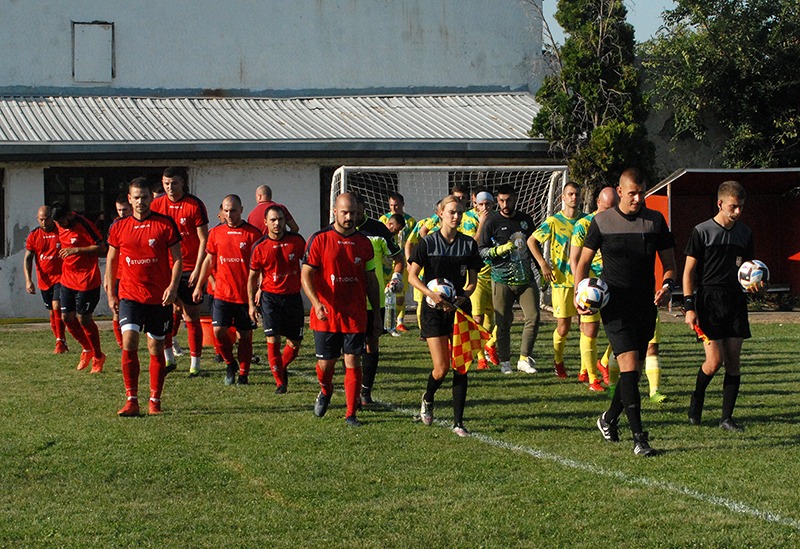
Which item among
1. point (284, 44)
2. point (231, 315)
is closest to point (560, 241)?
point (231, 315)

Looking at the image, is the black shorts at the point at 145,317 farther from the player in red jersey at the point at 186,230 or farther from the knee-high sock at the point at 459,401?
the knee-high sock at the point at 459,401

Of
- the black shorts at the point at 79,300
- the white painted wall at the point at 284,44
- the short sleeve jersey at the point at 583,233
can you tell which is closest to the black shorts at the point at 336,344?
the short sleeve jersey at the point at 583,233

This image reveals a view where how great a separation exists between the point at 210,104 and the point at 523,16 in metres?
7.22

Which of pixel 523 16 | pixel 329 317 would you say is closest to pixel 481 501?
pixel 329 317

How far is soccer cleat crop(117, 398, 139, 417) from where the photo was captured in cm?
998

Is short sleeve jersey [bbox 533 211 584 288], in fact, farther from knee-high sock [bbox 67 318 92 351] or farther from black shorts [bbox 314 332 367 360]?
knee-high sock [bbox 67 318 92 351]

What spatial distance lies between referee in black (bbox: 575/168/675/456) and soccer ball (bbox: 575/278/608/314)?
0.12 metres

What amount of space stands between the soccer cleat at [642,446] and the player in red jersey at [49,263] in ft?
28.5

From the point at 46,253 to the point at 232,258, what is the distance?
453 centimetres

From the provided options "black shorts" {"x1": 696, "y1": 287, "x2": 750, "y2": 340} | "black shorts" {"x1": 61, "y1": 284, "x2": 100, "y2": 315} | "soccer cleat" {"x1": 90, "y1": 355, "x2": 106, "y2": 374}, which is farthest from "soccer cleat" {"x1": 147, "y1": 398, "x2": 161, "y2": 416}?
"black shorts" {"x1": 696, "y1": 287, "x2": 750, "y2": 340}

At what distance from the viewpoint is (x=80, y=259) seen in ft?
43.7

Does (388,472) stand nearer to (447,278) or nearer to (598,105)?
(447,278)

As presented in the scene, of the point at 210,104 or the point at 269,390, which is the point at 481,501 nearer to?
the point at 269,390

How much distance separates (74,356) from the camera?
1451cm
